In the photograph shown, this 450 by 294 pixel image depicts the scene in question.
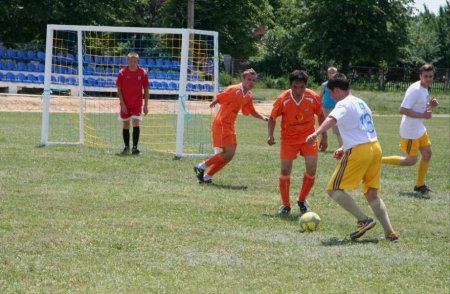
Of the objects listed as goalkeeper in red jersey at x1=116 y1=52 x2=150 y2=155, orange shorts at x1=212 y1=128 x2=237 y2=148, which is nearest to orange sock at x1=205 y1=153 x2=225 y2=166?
orange shorts at x1=212 y1=128 x2=237 y2=148

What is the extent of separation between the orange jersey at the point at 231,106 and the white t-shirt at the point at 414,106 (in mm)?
2224

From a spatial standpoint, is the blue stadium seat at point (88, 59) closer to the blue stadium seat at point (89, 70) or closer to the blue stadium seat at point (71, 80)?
the blue stadium seat at point (89, 70)

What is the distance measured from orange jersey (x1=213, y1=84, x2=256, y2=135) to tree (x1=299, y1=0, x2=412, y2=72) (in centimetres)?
3730

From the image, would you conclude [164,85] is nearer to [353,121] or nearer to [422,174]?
[422,174]

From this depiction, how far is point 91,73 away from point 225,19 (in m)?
24.2

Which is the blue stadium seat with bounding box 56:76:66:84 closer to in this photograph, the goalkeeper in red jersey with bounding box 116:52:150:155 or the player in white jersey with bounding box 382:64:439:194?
the goalkeeper in red jersey with bounding box 116:52:150:155

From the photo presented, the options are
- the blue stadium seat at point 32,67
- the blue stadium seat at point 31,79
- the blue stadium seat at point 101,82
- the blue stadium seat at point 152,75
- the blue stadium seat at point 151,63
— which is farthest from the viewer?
the blue stadium seat at point 32,67

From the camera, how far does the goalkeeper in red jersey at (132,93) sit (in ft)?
49.0

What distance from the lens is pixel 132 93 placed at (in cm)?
1503

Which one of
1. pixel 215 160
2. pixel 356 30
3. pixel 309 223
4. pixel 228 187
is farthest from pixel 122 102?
pixel 356 30

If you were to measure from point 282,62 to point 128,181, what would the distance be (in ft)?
157

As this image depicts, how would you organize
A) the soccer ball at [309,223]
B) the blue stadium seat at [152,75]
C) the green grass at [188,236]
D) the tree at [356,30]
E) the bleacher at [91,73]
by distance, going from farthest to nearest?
the tree at [356,30] → the blue stadium seat at [152,75] → the bleacher at [91,73] → the soccer ball at [309,223] → the green grass at [188,236]

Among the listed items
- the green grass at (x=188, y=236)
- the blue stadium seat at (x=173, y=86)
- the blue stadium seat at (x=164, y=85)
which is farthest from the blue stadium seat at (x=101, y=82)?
the green grass at (x=188, y=236)

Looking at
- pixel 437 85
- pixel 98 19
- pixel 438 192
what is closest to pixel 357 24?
pixel 437 85
